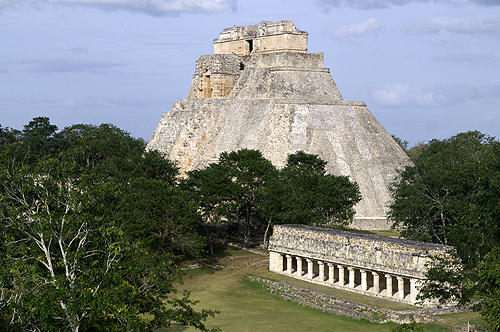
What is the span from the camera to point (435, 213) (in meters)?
39.0

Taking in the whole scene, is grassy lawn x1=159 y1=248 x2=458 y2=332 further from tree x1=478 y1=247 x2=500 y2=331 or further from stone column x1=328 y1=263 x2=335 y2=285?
tree x1=478 y1=247 x2=500 y2=331

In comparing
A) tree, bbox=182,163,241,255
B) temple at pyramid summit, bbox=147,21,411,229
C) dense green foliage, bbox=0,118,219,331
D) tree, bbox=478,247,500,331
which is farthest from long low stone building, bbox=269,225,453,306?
temple at pyramid summit, bbox=147,21,411,229

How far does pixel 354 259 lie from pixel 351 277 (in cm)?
109

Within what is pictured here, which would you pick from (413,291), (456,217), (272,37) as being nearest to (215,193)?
(456,217)

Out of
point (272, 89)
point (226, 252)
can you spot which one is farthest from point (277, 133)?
point (226, 252)

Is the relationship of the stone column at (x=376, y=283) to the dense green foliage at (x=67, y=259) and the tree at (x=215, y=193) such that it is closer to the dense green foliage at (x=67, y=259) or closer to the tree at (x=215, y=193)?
the tree at (x=215, y=193)

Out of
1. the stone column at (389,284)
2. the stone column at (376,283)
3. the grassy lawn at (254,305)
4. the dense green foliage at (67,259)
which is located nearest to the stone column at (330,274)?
the grassy lawn at (254,305)

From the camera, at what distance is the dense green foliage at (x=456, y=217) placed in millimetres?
26609

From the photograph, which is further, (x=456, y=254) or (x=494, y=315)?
(x=456, y=254)

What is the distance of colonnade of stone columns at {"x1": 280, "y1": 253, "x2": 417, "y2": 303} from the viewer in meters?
30.8

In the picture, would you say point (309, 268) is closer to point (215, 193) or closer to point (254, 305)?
point (254, 305)

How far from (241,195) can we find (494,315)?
26.5 meters

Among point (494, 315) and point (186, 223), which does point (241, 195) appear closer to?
point (186, 223)

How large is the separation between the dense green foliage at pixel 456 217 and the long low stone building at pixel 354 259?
150cm
